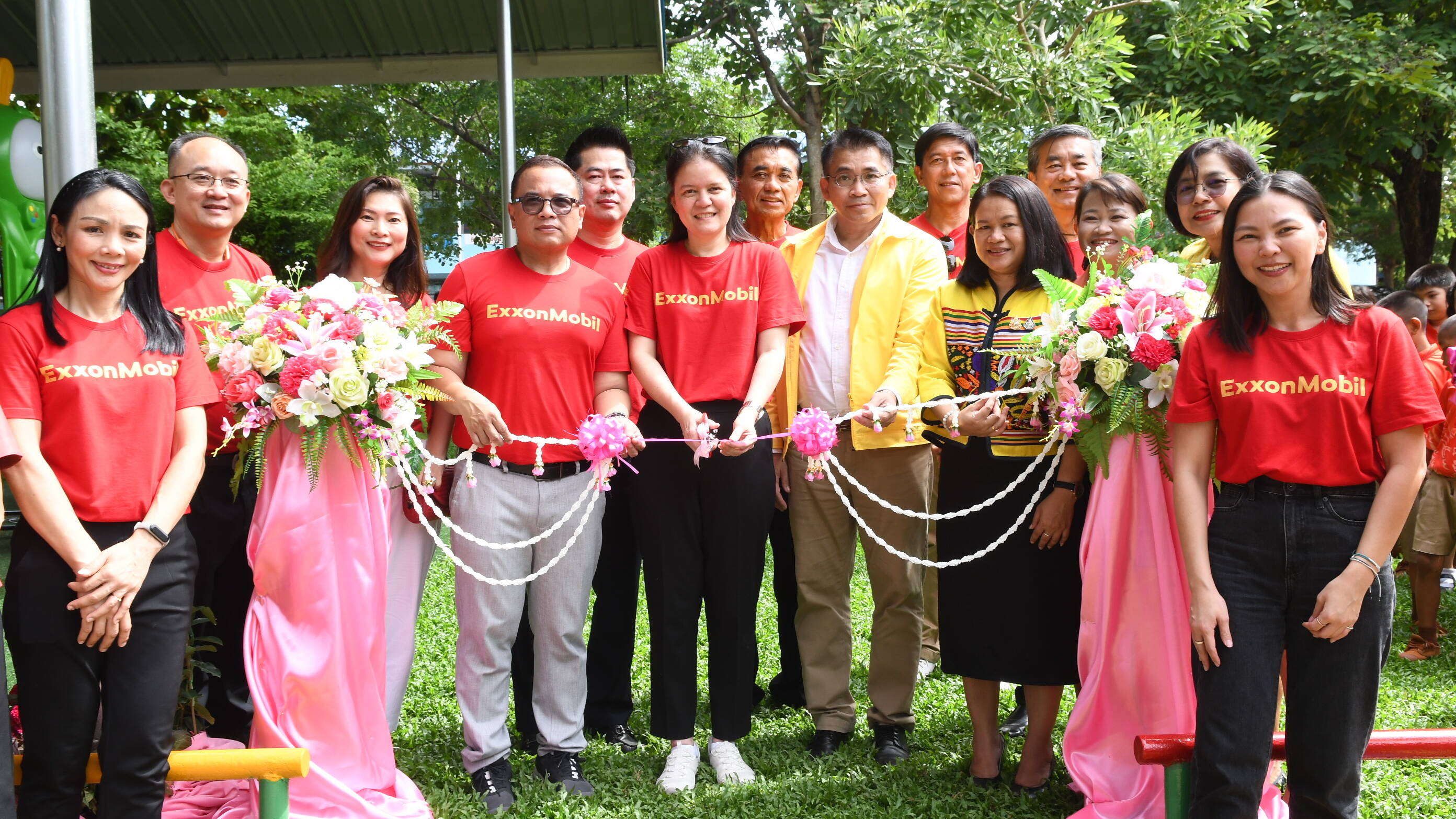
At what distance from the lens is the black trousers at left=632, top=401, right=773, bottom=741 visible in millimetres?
4133

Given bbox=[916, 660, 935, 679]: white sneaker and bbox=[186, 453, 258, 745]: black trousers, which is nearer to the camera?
bbox=[186, 453, 258, 745]: black trousers

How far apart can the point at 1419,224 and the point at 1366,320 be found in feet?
50.4

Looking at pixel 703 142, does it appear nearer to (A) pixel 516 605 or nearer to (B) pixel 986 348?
(B) pixel 986 348

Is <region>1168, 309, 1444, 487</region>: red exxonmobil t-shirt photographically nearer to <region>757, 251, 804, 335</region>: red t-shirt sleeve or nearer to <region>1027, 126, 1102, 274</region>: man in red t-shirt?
<region>757, 251, 804, 335</region>: red t-shirt sleeve

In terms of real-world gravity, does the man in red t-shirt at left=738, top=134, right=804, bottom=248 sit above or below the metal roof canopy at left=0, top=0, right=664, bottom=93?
below

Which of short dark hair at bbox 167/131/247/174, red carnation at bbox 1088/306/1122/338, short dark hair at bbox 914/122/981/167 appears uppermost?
short dark hair at bbox 914/122/981/167

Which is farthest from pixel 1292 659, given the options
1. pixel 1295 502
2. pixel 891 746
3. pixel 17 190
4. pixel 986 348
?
pixel 17 190

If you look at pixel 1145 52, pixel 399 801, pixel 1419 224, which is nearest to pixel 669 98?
pixel 1145 52

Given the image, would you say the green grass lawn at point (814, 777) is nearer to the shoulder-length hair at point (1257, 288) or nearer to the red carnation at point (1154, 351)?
the red carnation at point (1154, 351)

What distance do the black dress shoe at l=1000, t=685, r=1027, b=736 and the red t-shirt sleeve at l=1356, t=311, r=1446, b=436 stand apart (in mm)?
2232

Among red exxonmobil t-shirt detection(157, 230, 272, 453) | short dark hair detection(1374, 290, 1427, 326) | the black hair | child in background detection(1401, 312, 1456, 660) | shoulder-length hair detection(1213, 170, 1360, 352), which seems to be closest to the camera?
shoulder-length hair detection(1213, 170, 1360, 352)

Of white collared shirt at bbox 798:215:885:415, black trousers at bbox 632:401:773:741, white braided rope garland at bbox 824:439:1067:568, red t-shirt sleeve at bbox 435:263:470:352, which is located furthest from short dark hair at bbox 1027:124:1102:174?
red t-shirt sleeve at bbox 435:263:470:352

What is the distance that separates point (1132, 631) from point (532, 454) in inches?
82.6

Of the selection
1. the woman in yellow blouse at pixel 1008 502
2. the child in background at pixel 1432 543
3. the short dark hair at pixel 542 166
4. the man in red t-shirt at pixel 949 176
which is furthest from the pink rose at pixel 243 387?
the child in background at pixel 1432 543
